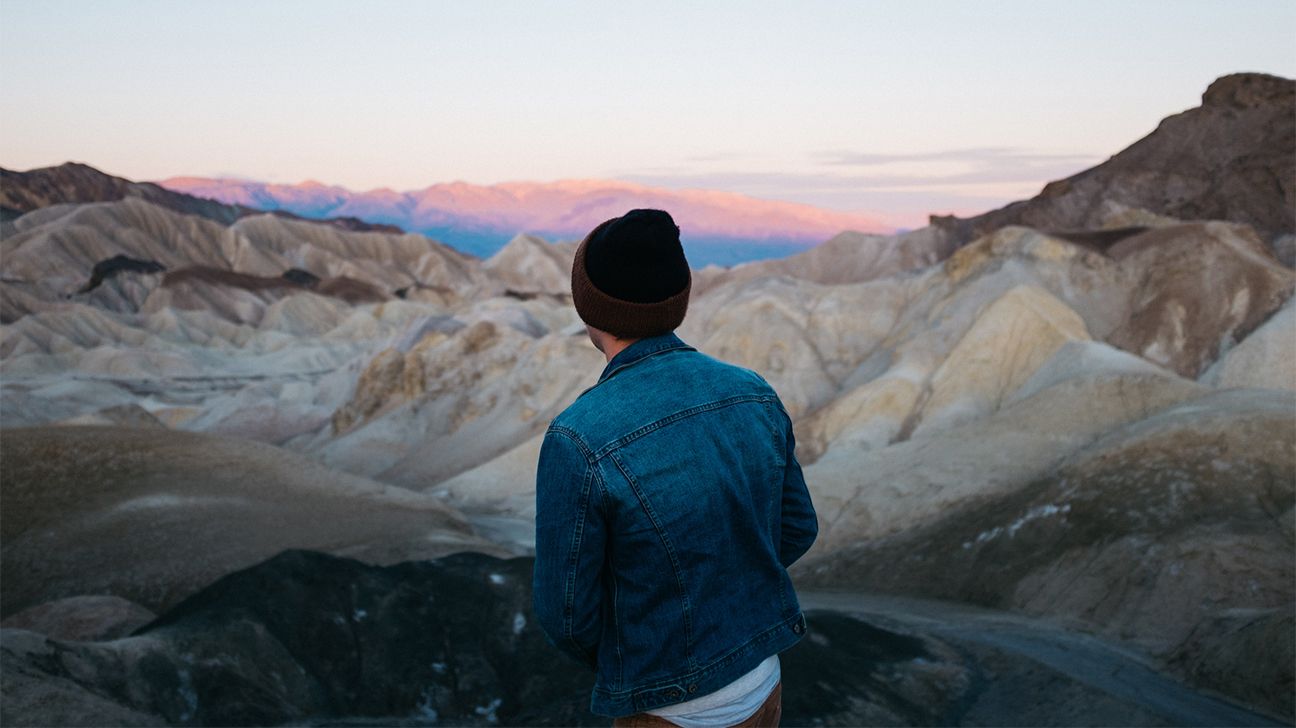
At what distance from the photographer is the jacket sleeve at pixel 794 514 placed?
8.59 feet

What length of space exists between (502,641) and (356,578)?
63.6 inches

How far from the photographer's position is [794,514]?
265 centimetres

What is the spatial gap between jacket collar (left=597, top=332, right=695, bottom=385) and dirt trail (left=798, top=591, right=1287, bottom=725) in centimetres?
759

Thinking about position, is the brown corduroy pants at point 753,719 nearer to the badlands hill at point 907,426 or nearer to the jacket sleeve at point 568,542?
the jacket sleeve at point 568,542

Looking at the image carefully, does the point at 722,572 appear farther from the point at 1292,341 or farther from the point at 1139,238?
the point at 1139,238

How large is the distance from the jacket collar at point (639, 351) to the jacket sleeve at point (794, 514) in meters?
0.38

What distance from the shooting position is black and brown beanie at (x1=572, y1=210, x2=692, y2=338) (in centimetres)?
243

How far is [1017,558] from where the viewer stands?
15.2m

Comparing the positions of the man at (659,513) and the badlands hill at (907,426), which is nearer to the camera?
the man at (659,513)

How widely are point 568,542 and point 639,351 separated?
50 centimetres

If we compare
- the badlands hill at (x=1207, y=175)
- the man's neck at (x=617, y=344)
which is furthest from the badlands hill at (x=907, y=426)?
the man's neck at (x=617, y=344)

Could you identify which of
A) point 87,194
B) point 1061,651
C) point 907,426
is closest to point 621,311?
point 1061,651

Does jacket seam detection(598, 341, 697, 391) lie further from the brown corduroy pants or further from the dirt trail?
the dirt trail

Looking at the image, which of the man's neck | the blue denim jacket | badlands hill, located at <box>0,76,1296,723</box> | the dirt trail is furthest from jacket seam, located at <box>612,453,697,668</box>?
the dirt trail
